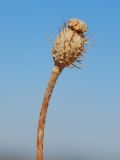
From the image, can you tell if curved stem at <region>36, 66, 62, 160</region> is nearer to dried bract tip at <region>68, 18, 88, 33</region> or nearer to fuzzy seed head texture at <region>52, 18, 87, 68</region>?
fuzzy seed head texture at <region>52, 18, 87, 68</region>

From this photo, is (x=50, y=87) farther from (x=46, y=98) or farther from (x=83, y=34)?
(x=83, y=34)

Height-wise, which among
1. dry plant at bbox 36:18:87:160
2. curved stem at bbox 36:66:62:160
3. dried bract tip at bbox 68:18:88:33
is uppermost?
dried bract tip at bbox 68:18:88:33

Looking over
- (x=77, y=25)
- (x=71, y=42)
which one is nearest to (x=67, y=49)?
(x=71, y=42)

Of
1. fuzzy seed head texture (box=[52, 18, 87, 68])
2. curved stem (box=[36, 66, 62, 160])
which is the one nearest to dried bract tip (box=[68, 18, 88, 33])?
fuzzy seed head texture (box=[52, 18, 87, 68])

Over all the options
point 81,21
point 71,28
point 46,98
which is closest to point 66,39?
point 71,28

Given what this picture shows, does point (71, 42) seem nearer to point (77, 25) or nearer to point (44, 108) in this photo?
point (77, 25)

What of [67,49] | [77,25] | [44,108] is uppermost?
[77,25]

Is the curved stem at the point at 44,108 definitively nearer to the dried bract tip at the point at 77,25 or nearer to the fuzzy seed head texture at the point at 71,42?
the fuzzy seed head texture at the point at 71,42

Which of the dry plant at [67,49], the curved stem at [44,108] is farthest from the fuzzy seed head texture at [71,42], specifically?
the curved stem at [44,108]
